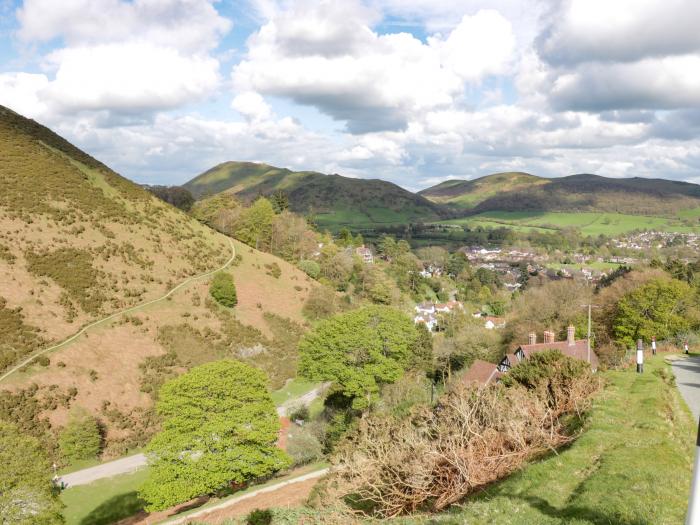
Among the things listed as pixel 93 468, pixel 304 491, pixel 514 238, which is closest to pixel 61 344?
pixel 93 468

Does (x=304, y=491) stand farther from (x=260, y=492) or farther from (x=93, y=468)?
(x=93, y=468)

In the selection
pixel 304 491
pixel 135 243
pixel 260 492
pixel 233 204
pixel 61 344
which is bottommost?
pixel 260 492

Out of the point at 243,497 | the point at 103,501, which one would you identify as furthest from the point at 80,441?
the point at 243,497

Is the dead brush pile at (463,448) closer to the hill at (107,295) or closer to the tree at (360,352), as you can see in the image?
the tree at (360,352)

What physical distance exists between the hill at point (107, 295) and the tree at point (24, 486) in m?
13.1

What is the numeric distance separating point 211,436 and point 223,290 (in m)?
29.5

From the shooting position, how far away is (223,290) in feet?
173

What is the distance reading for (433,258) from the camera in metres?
137

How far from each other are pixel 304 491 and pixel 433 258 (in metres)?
120

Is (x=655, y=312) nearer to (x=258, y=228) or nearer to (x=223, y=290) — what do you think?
(x=223, y=290)

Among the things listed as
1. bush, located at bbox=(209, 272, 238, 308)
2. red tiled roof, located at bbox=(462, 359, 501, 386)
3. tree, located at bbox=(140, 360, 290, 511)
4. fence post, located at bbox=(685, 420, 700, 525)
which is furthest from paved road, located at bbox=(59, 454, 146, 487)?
fence post, located at bbox=(685, 420, 700, 525)

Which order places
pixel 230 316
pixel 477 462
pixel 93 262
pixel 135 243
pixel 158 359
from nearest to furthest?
pixel 477 462, pixel 158 359, pixel 93 262, pixel 230 316, pixel 135 243

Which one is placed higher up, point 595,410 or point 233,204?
point 233,204

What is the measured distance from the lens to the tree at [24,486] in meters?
17.2
